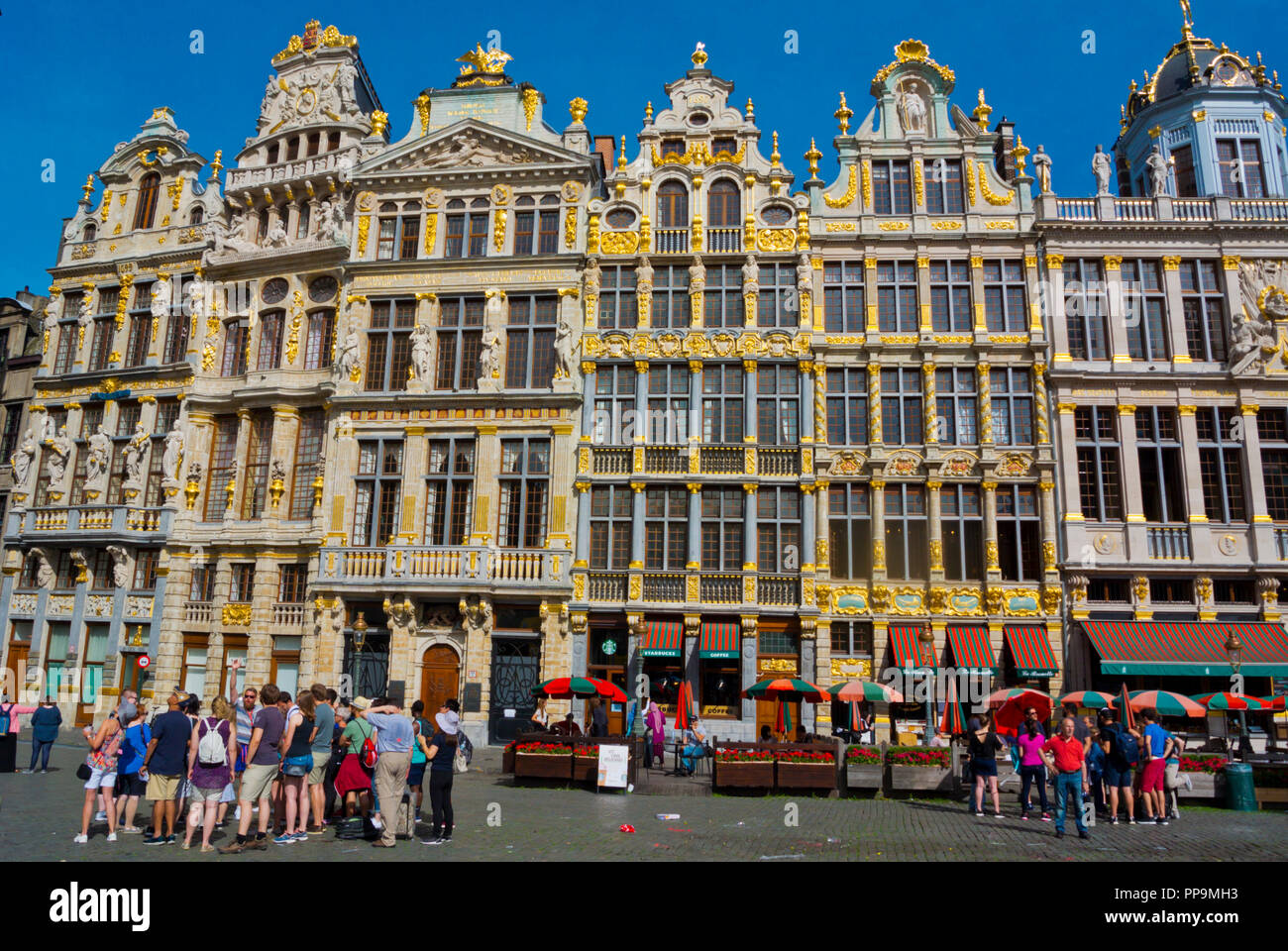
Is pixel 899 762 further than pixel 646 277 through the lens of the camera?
No

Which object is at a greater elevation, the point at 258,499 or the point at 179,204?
the point at 179,204

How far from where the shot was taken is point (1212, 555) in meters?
27.5

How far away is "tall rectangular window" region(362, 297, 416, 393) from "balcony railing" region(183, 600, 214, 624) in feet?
31.3

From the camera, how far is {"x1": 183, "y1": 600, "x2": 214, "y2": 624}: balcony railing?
3247 cm

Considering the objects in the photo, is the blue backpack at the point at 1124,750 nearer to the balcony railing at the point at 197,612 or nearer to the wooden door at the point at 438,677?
the wooden door at the point at 438,677

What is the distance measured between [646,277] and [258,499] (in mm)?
15972

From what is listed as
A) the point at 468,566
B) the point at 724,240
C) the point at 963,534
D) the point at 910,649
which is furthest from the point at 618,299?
the point at 910,649

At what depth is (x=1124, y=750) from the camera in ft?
53.2

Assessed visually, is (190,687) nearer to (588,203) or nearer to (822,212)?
(588,203)

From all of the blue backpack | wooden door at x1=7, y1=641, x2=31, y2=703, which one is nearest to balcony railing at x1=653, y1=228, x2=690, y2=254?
the blue backpack

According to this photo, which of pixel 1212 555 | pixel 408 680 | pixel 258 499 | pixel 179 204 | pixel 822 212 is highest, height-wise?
pixel 179 204
